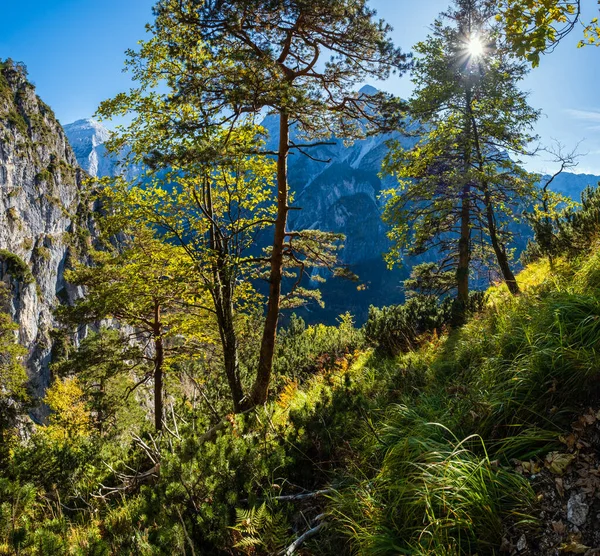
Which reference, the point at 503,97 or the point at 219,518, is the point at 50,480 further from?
the point at 503,97

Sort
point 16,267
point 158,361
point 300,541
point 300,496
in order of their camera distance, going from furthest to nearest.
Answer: point 16,267 → point 158,361 → point 300,496 → point 300,541

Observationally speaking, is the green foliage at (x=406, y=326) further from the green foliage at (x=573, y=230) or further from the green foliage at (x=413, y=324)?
the green foliage at (x=573, y=230)

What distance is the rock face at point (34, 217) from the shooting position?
4538 centimetres

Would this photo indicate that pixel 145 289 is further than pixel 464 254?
No

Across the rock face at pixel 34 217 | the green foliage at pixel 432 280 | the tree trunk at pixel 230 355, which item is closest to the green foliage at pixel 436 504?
the tree trunk at pixel 230 355

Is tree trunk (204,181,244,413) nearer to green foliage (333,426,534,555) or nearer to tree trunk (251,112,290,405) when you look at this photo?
tree trunk (251,112,290,405)

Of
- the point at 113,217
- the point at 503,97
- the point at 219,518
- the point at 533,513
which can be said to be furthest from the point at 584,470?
the point at 503,97

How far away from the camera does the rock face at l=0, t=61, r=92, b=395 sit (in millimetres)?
45375

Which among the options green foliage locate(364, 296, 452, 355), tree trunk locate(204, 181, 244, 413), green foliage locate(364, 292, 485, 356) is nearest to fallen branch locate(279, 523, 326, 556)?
green foliage locate(364, 292, 485, 356)

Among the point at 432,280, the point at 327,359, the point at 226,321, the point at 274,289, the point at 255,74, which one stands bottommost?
the point at 327,359

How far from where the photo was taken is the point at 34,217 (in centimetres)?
5234

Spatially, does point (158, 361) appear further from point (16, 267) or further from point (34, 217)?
point (34, 217)

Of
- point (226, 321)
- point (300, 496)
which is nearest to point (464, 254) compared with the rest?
point (226, 321)

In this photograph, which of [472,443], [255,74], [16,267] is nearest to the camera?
[472,443]
